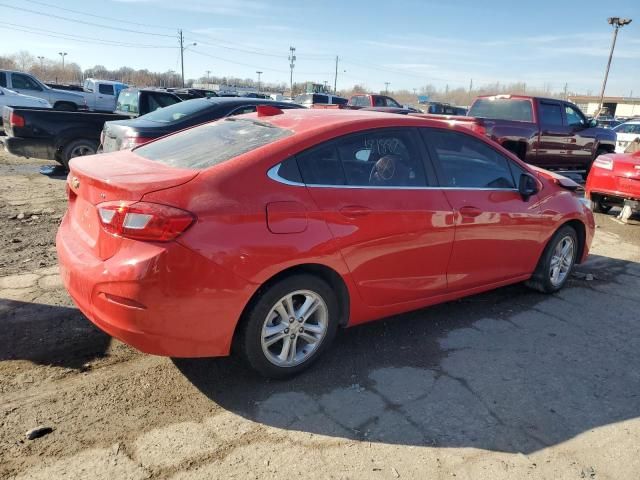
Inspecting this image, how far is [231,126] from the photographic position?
148 inches

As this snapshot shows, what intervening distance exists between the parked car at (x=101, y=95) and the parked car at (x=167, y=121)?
20.8 metres

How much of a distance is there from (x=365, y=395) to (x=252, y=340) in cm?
77

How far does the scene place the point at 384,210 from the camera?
3373 mm

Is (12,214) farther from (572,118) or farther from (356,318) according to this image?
(572,118)

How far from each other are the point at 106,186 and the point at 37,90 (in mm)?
21339

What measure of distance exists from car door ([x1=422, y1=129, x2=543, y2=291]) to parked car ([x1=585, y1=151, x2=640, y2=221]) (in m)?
4.36

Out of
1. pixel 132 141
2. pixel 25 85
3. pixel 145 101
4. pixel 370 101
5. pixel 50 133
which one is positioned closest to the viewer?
pixel 132 141

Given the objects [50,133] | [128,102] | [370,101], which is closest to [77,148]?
[50,133]

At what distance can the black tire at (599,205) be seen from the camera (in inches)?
342

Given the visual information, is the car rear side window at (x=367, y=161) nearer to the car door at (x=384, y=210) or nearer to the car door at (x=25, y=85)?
Result: the car door at (x=384, y=210)

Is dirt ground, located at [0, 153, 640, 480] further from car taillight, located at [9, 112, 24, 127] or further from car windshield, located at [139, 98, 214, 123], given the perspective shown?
car taillight, located at [9, 112, 24, 127]

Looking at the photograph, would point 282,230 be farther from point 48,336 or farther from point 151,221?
point 48,336

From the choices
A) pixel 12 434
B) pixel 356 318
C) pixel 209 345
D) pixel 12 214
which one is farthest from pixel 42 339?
pixel 12 214

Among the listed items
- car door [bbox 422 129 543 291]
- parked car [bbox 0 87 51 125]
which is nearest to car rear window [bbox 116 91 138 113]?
parked car [bbox 0 87 51 125]
